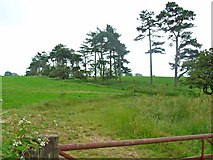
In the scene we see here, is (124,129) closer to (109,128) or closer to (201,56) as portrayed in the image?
(109,128)

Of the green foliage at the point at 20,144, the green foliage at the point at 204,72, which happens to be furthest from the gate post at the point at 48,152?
the green foliage at the point at 204,72

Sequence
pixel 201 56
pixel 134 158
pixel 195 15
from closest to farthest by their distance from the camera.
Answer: pixel 134 158, pixel 201 56, pixel 195 15

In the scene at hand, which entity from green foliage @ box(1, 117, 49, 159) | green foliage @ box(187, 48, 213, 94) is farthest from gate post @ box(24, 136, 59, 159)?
green foliage @ box(187, 48, 213, 94)

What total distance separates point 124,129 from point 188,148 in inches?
71.8

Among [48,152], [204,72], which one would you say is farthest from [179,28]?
[48,152]

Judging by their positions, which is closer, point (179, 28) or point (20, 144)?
point (20, 144)

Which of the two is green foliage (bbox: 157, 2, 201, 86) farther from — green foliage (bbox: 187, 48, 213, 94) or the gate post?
the gate post

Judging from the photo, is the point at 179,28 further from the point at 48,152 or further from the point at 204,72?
the point at 48,152

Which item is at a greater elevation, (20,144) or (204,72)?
(204,72)

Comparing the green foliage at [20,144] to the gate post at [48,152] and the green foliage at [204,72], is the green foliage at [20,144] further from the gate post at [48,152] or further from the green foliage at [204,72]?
the green foliage at [204,72]

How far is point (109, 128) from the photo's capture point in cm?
768

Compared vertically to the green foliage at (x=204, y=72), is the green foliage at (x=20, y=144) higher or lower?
lower

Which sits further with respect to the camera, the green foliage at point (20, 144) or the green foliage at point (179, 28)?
the green foliage at point (179, 28)

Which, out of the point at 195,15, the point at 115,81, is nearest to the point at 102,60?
the point at 115,81
